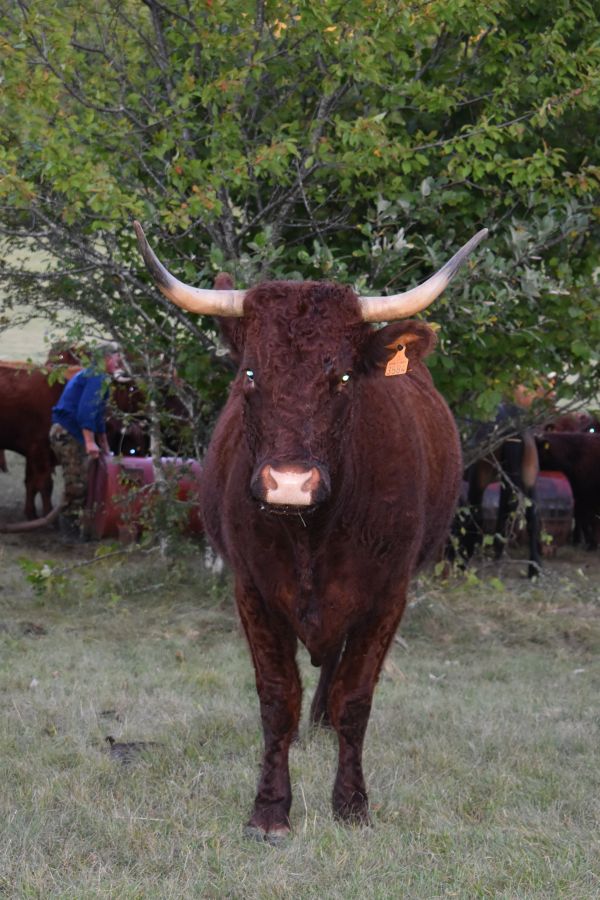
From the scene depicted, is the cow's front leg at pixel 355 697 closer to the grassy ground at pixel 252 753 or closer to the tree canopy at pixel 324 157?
the grassy ground at pixel 252 753

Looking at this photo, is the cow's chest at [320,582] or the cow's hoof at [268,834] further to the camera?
the cow's chest at [320,582]

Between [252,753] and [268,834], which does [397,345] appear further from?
[252,753]

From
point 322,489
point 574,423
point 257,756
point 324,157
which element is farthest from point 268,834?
point 574,423

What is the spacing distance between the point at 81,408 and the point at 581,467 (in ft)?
16.5

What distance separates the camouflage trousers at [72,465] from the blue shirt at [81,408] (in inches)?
3.1

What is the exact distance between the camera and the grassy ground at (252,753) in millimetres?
3607

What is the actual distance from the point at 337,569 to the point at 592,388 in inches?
193

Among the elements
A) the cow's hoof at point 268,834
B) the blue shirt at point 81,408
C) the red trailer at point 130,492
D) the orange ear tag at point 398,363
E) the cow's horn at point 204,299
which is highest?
the cow's horn at point 204,299

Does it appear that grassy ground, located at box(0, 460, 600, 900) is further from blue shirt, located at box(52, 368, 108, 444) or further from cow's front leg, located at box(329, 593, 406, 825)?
blue shirt, located at box(52, 368, 108, 444)

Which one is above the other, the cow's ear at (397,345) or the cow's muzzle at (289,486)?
the cow's ear at (397,345)

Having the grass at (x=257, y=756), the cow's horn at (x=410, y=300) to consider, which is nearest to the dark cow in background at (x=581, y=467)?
the grass at (x=257, y=756)

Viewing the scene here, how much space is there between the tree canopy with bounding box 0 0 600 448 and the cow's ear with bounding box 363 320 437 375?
104 inches

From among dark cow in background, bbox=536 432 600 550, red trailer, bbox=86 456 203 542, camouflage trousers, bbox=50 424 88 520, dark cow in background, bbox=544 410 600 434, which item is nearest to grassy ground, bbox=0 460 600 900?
red trailer, bbox=86 456 203 542

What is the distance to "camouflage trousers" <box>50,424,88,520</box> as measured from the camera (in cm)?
1037
